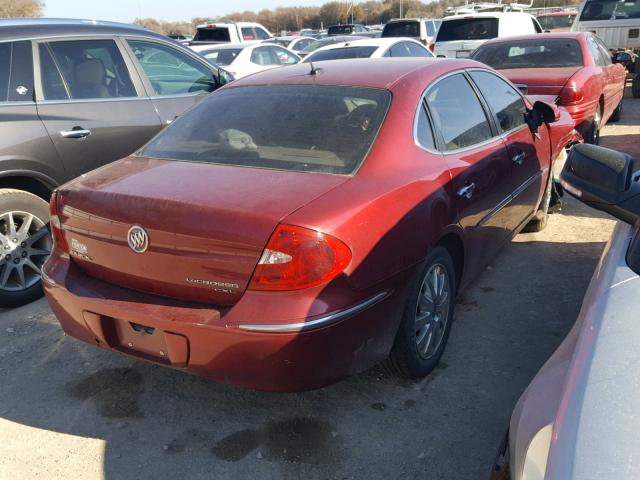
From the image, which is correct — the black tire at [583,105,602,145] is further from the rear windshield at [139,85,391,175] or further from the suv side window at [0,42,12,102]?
the suv side window at [0,42,12,102]

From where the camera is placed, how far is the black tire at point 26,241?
4188 millimetres

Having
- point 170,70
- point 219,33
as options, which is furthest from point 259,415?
point 219,33

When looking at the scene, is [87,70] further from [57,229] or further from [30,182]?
[57,229]

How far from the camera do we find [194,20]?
223 feet

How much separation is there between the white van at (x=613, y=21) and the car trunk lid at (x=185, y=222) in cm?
1285

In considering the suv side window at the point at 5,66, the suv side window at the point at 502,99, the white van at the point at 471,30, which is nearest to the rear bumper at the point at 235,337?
the suv side window at the point at 502,99

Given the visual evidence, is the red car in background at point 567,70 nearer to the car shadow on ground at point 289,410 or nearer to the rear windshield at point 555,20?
the car shadow on ground at point 289,410

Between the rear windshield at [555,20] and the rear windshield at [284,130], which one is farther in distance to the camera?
the rear windshield at [555,20]

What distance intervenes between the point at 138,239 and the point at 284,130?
0.97 m

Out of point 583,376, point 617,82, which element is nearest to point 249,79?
point 583,376

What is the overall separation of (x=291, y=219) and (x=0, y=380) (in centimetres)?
207

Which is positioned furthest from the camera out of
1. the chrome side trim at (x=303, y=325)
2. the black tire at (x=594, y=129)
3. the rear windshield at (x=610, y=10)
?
the rear windshield at (x=610, y=10)

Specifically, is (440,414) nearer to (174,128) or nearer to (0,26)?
(174,128)

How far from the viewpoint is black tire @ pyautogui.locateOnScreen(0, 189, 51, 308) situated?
13.7ft
